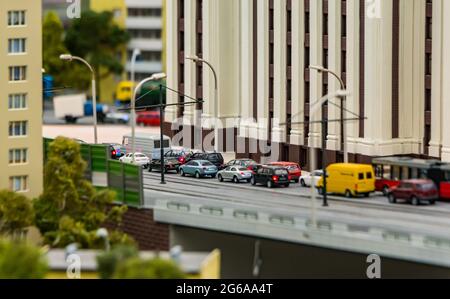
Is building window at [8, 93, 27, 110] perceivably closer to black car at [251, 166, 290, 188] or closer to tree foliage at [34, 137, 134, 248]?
tree foliage at [34, 137, 134, 248]

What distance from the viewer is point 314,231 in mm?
86500

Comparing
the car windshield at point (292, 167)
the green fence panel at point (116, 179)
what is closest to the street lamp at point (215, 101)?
the car windshield at point (292, 167)

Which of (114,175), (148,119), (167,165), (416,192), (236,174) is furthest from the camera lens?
(148,119)

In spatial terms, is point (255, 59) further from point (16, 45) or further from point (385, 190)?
point (16, 45)

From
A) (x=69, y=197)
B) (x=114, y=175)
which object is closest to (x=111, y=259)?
(x=69, y=197)

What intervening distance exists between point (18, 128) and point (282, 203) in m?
16.5

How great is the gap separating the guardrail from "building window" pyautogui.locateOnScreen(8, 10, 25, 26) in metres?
14.6

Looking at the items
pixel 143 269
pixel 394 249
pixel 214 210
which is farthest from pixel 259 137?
pixel 143 269

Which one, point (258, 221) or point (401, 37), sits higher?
point (401, 37)

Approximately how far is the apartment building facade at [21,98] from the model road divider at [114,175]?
301 cm

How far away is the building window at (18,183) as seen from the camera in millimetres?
99812

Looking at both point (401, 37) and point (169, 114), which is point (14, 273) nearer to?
point (401, 37)

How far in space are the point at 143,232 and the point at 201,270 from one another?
58.7 ft

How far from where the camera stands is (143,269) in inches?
2906
